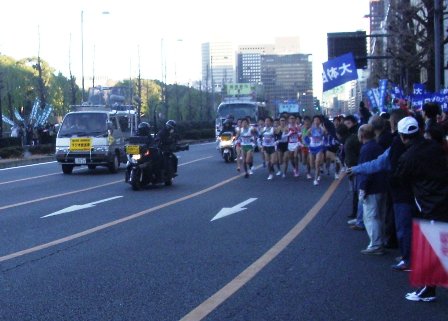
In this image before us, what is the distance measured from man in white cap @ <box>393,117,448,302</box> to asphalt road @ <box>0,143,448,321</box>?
87cm

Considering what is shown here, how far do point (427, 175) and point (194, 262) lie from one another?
3441mm

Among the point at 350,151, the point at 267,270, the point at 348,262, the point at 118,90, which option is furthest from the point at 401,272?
the point at 118,90

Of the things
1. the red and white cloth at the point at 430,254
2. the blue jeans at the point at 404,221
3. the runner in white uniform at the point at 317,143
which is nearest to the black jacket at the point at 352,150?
the blue jeans at the point at 404,221

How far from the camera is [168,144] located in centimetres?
2073

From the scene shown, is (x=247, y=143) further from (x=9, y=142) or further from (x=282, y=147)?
(x=9, y=142)

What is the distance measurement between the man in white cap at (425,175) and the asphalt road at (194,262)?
2.85 feet

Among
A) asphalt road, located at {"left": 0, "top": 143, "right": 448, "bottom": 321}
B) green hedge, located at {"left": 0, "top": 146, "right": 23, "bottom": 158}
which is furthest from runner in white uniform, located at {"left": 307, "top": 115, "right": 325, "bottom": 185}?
green hedge, located at {"left": 0, "top": 146, "right": 23, "bottom": 158}

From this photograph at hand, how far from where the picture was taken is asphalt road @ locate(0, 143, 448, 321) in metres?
7.20

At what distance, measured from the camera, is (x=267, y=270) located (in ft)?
29.5

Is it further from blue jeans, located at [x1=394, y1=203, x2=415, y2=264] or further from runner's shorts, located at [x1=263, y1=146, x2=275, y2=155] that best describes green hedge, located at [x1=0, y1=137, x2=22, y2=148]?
blue jeans, located at [x1=394, y1=203, x2=415, y2=264]

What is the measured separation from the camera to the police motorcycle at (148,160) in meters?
19.6

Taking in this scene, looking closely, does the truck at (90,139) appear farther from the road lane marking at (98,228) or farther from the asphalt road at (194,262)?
the asphalt road at (194,262)

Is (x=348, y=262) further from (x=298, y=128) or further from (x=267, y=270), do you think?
(x=298, y=128)

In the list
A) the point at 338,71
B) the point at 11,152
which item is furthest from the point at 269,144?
the point at 11,152
